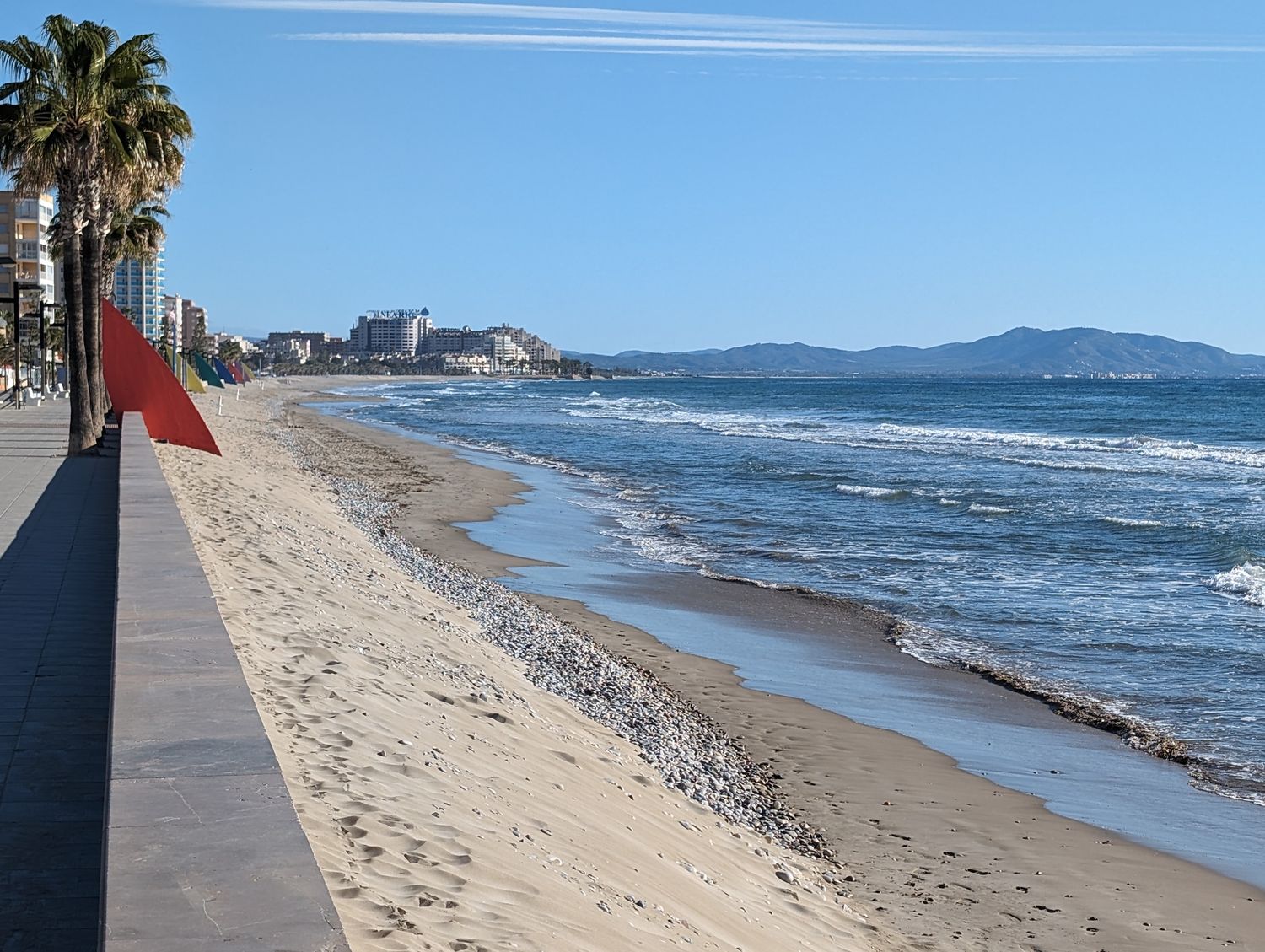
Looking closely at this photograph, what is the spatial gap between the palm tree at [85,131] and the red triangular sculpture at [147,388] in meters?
1.10

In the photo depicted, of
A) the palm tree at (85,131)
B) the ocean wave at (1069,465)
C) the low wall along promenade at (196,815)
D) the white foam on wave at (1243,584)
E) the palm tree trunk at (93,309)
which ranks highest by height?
the palm tree at (85,131)

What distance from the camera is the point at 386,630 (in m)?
8.63

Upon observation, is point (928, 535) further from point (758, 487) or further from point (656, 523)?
point (758, 487)

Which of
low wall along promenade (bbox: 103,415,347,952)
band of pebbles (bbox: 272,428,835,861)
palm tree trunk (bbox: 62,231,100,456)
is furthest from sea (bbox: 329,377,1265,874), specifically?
palm tree trunk (bbox: 62,231,100,456)

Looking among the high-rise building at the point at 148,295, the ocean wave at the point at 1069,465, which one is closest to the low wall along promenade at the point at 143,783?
the ocean wave at the point at 1069,465

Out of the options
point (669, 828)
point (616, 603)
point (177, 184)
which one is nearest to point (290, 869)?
point (669, 828)

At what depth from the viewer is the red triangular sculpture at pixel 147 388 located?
20875 mm

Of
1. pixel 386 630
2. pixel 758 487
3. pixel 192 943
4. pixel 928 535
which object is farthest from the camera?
pixel 758 487

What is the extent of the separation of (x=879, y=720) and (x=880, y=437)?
122ft

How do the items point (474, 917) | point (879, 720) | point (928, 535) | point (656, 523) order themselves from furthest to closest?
point (656, 523)
point (928, 535)
point (879, 720)
point (474, 917)

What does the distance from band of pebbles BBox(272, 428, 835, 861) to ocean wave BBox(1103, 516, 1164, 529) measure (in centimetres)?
1146

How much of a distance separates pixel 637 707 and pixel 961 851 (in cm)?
267

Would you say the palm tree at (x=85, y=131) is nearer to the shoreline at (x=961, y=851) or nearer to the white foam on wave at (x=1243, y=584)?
the shoreline at (x=961, y=851)

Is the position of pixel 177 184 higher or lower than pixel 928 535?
higher
